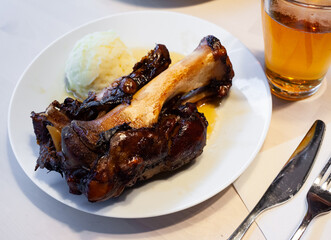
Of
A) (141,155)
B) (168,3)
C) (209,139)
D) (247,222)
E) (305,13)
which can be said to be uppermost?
(305,13)

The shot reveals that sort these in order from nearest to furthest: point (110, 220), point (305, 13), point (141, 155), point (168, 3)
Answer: point (141, 155) < point (110, 220) < point (305, 13) < point (168, 3)

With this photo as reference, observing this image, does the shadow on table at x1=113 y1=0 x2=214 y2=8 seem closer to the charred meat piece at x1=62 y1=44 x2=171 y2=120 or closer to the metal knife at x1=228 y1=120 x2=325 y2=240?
the charred meat piece at x1=62 y1=44 x2=171 y2=120

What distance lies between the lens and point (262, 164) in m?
1.67

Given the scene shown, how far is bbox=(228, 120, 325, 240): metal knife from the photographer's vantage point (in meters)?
1.46

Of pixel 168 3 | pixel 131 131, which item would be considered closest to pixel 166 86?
pixel 131 131

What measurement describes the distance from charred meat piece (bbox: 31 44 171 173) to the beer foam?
0.60 m

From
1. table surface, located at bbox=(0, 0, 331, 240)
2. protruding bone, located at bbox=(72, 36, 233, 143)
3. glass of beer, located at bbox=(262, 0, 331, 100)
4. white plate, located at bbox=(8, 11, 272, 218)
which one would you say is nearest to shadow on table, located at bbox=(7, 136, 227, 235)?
table surface, located at bbox=(0, 0, 331, 240)

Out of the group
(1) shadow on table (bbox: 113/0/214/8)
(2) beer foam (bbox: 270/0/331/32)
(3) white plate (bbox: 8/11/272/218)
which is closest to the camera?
(3) white plate (bbox: 8/11/272/218)

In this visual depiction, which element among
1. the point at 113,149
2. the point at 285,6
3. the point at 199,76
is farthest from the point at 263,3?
the point at 113,149

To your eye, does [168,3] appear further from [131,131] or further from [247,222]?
[247,222]

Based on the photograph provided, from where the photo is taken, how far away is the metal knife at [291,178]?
1.46 m

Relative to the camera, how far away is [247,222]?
144 cm

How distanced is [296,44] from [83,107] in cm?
107

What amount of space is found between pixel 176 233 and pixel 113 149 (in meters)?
0.46
